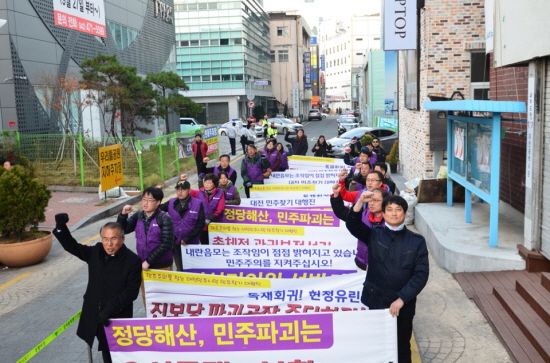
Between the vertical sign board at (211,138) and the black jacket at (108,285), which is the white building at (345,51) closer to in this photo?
the vertical sign board at (211,138)

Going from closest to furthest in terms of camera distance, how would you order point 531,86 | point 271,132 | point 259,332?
point 259,332, point 531,86, point 271,132

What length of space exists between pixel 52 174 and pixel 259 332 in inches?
632

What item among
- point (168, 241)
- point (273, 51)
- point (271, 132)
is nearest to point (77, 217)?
point (168, 241)

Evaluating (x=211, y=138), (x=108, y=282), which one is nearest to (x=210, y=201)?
(x=108, y=282)

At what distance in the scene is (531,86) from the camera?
832cm

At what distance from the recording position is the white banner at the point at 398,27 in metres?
15.3

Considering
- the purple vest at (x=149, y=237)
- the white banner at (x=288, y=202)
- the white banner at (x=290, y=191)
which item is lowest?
the white banner at (x=288, y=202)

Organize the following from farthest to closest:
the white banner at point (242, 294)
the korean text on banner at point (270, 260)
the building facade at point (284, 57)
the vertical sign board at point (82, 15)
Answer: the building facade at point (284, 57), the vertical sign board at point (82, 15), the korean text on banner at point (270, 260), the white banner at point (242, 294)

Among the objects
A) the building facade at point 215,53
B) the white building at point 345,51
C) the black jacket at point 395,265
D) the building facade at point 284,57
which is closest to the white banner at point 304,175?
the black jacket at point 395,265

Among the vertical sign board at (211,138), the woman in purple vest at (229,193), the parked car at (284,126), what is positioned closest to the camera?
the woman in purple vest at (229,193)

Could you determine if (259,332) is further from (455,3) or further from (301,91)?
(301,91)

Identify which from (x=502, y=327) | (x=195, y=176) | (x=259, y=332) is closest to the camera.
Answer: (x=259, y=332)

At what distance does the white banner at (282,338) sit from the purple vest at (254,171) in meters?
7.96

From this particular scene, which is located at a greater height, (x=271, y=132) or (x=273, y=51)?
(x=273, y=51)
